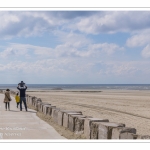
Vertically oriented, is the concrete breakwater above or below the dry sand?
above

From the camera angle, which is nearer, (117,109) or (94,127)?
(94,127)

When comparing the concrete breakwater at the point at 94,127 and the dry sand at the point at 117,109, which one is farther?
the dry sand at the point at 117,109

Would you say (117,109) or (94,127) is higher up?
(94,127)

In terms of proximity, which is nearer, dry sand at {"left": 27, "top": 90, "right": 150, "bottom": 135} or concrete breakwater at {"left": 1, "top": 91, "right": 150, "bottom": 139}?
concrete breakwater at {"left": 1, "top": 91, "right": 150, "bottom": 139}

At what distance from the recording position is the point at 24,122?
10859 millimetres

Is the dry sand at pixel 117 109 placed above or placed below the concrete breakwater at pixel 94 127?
below

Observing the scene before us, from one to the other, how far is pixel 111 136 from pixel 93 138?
95 centimetres

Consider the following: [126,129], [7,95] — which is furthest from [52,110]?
[126,129]
